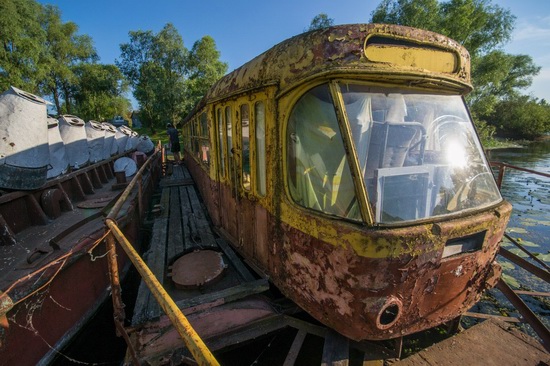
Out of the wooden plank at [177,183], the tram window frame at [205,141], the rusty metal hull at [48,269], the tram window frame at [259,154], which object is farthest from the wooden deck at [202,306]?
the wooden plank at [177,183]

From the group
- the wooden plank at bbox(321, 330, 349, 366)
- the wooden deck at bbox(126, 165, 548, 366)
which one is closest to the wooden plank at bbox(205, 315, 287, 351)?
the wooden deck at bbox(126, 165, 548, 366)

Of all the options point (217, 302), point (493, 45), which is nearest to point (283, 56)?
point (217, 302)

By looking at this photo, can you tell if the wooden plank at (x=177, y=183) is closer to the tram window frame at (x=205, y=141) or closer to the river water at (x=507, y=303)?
the tram window frame at (x=205, y=141)

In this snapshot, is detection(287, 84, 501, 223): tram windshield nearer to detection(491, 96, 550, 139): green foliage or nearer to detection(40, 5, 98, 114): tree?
detection(40, 5, 98, 114): tree

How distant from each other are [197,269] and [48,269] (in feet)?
4.89

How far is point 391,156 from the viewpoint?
2.16m

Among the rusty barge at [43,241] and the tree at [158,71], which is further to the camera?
the tree at [158,71]

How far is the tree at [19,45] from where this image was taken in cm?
1988

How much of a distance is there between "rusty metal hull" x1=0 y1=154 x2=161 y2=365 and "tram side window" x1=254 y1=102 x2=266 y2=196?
5.13 feet

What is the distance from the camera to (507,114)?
127ft

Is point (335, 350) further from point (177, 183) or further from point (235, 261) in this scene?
point (177, 183)

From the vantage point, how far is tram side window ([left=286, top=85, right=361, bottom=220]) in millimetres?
2020

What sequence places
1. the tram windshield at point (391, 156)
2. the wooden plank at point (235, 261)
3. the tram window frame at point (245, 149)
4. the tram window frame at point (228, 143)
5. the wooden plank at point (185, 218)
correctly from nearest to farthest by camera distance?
the tram windshield at point (391, 156) < the tram window frame at point (245, 149) < the wooden plank at point (235, 261) < the tram window frame at point (228, 143) < the wooden plank at point (185, 218)

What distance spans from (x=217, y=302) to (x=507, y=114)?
51.2 meters
